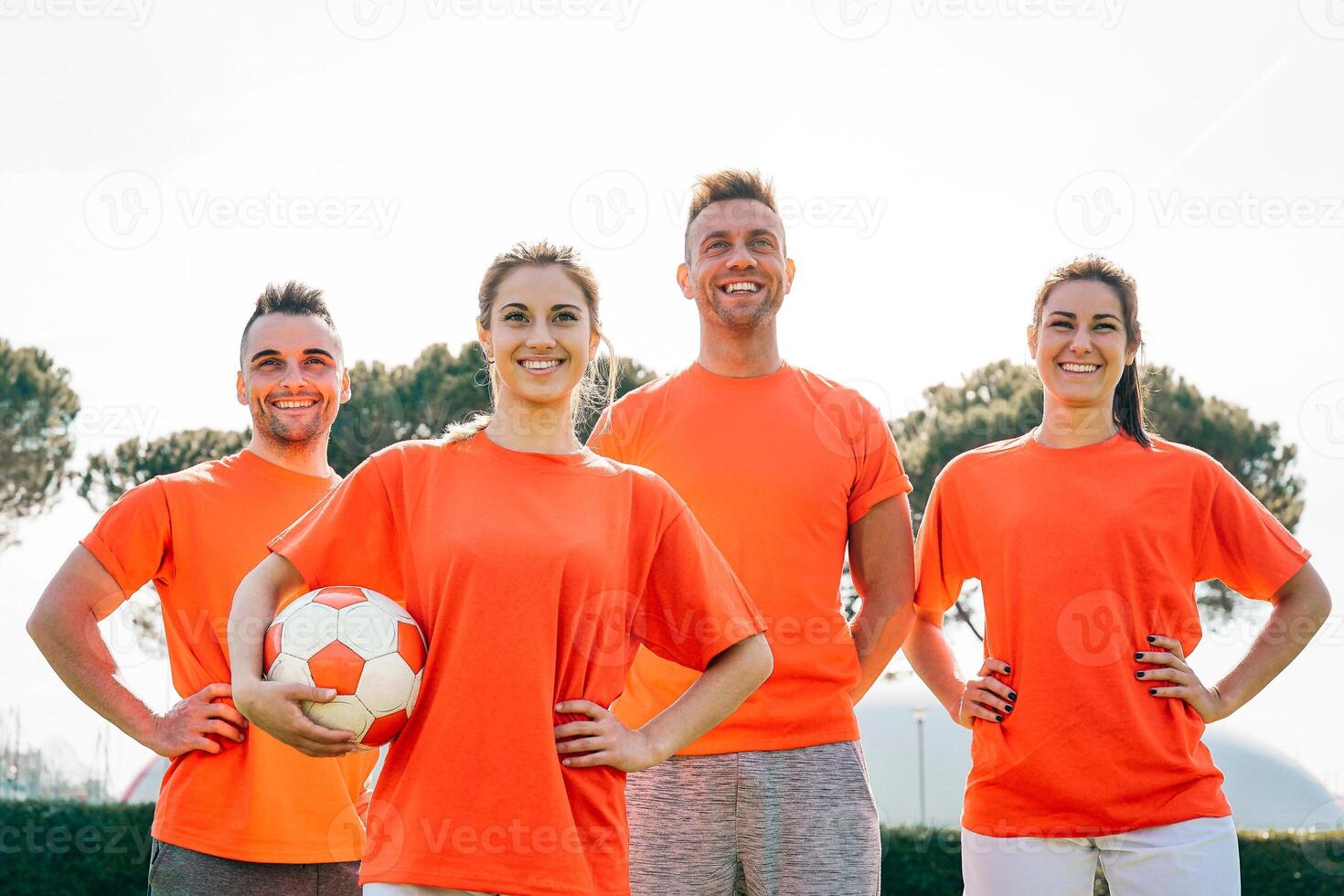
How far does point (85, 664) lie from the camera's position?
426 cm

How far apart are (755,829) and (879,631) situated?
865mm

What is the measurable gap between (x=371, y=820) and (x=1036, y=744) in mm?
2175

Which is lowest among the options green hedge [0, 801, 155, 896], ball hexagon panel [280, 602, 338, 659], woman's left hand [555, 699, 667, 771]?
green hedge [0, 801, 155, 896]

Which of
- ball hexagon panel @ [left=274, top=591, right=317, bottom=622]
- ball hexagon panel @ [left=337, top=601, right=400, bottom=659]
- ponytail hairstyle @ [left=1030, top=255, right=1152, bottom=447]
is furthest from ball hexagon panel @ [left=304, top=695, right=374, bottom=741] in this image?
ponytail hairstyle @ [left=1030, top=255, right=1152, bottom=447]

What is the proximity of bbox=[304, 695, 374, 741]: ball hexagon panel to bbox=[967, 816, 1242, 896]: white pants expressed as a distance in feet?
7.00

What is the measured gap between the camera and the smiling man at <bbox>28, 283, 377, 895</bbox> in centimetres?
398

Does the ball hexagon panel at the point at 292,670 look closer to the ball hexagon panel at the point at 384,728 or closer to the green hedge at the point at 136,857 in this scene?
the ball hexagon panel at the point at 384,728

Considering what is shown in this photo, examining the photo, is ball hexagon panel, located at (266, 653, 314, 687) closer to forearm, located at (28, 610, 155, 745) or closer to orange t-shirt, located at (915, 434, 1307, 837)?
forearm, located at (28, 610, 155, 745)

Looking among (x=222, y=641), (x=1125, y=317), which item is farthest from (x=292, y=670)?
(x=1125, y=317)

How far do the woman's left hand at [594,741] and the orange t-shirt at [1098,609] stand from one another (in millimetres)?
1481

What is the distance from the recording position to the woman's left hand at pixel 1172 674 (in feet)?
13.6

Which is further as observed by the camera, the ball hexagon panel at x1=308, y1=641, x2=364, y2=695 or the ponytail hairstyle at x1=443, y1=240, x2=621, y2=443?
the ponytail hairstyle at x1=443, y1=240, x2=621, y2=443

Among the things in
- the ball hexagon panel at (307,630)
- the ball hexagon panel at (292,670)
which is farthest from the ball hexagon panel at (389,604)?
the ball hexagon panel at (292,670)

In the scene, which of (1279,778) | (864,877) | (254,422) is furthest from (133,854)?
(1279,778)
